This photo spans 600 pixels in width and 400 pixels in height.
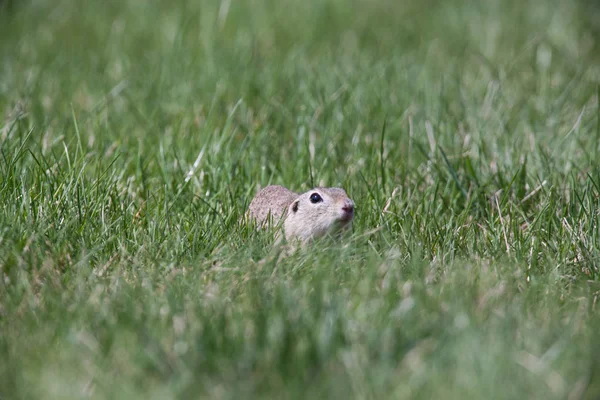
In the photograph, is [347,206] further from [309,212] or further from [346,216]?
[309,212]

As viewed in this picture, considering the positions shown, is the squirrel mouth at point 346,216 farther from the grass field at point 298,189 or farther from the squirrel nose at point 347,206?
the grass field at point 298,189

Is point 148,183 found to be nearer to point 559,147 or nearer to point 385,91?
point 385,91

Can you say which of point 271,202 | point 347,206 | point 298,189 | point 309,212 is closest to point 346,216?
point 347,206

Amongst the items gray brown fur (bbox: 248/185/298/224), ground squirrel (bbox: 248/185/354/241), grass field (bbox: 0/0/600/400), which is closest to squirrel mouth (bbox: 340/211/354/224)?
ground squirrel (bbox: 248/185/354/241)

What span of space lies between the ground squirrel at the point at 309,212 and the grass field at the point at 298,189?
146 mm

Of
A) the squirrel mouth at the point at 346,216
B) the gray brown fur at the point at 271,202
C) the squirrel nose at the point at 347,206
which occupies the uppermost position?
the squirrel nose at the point at 347,206

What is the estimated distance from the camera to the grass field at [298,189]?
2494 millimetres

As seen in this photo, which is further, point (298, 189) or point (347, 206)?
point (298, 189)

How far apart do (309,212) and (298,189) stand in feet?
2.18

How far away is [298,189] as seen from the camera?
444 centimetres

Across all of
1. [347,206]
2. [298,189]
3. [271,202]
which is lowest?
[298,189]

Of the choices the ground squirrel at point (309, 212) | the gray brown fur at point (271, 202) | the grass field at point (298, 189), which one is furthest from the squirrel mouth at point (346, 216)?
the gray brown fur at point (271, 202)

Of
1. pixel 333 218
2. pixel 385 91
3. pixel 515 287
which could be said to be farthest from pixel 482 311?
pixel 385 91

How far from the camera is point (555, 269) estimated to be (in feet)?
10.9
